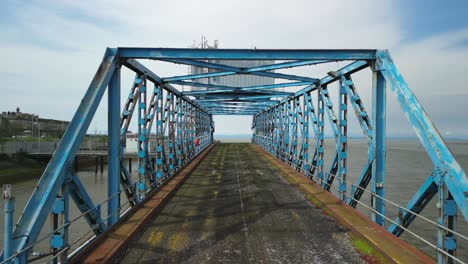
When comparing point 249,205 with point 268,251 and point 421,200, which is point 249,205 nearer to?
point 268,251

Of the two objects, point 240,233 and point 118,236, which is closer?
point 118,236

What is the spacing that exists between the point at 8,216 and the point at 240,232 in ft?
15.9

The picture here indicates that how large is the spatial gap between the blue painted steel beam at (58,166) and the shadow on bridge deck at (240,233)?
1.73m

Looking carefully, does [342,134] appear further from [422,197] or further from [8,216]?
[8,216]

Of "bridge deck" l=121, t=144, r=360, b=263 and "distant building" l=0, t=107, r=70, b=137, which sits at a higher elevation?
"distant building" l=0, t=107, r=70, b=137

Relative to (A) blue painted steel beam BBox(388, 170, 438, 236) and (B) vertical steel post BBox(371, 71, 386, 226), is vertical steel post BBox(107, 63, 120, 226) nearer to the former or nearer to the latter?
(A) blue painted steel beam BBox(388, 170, 438, 236)

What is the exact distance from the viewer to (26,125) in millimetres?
69875

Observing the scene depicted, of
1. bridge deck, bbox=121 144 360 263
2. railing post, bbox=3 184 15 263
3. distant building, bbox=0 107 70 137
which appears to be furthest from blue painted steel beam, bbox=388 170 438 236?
distant building, bbox=0 107 70 137

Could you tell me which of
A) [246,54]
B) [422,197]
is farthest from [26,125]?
[422,197]

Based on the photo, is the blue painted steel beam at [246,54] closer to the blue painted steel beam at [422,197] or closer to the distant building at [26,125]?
the blue painted steel beam at [422,197]

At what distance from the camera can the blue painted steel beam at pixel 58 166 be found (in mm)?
5008

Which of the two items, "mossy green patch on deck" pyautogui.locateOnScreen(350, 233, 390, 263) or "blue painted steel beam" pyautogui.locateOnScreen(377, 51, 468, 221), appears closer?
"blue painted steel beam" pyautogui.locateOnScreen(377, 51, 468, 221)

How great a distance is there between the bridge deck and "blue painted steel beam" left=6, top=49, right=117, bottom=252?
1758 mm

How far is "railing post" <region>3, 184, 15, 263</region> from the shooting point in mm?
4070
